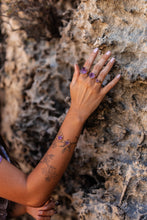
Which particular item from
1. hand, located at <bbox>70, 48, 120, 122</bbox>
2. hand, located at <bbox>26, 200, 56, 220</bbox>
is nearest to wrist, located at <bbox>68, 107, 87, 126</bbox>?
hand, located at <bbox>70, 48, 120, 122</bbox>

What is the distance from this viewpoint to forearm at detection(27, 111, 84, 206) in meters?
1.24

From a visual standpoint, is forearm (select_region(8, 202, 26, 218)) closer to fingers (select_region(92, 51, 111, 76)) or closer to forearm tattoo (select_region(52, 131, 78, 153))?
forearm tattoo (select_region(52, 131, 78, 153))

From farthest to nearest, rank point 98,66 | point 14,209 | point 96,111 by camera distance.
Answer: point 14,209, point 96,111, point 98,66

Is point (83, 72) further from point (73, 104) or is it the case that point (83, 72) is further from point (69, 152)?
point (69, 152)

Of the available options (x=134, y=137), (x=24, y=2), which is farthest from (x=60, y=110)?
(x=24, y=2)

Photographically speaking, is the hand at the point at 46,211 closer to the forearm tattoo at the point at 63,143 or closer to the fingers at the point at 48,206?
the fingers at the point at 48,206

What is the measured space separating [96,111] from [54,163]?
0.40 metres

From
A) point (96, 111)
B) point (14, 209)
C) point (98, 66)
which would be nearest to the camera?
point (98, 66)

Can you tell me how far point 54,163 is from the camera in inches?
49.4

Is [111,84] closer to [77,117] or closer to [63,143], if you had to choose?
[77,117]

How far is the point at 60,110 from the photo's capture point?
1761 mm

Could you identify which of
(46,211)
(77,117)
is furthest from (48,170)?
(46,211)

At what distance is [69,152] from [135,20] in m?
0.77

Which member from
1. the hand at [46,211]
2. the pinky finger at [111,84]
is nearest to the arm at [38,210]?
the hand at [46,211]
